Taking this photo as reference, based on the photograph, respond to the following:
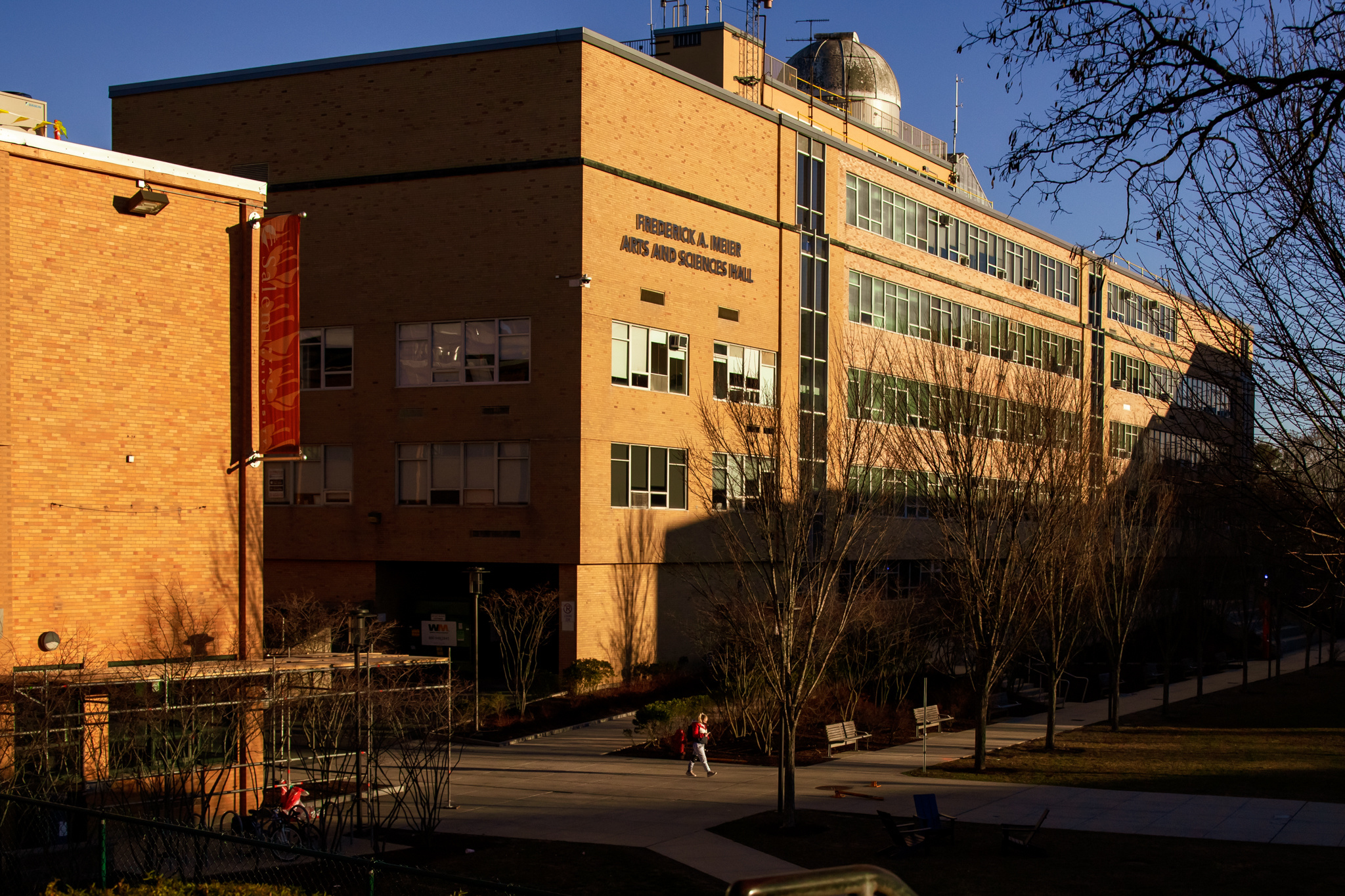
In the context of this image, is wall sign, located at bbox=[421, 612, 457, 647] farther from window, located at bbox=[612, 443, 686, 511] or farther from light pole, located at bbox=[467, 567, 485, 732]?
window, located at bbox=[612, 443, 686, 511]

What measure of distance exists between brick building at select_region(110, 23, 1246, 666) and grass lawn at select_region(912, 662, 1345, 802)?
866cm

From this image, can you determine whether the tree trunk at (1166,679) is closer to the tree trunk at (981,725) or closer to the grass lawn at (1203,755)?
the grass lawn at (1203,755)

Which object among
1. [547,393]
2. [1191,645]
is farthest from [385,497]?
[1191,645]

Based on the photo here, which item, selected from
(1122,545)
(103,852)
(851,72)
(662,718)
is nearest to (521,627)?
(662,718)

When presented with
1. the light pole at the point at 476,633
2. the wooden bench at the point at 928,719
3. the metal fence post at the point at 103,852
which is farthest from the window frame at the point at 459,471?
the metal fence post at the point at 103,852

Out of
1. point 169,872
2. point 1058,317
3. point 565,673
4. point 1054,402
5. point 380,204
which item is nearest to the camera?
point 169,872

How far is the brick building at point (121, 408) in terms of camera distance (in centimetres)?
1888

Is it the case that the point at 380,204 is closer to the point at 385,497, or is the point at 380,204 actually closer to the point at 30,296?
the point at 385,497

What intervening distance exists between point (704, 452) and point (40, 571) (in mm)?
22958

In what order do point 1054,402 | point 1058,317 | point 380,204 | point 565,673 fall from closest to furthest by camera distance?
point 1054,402
point 565,673
point 380,204
point 1058,317

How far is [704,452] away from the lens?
3922cm

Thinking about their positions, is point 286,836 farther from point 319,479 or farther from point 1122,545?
point 319,479

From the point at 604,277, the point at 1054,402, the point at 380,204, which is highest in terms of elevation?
the point at 380,204

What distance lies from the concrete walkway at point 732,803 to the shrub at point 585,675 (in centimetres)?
544
